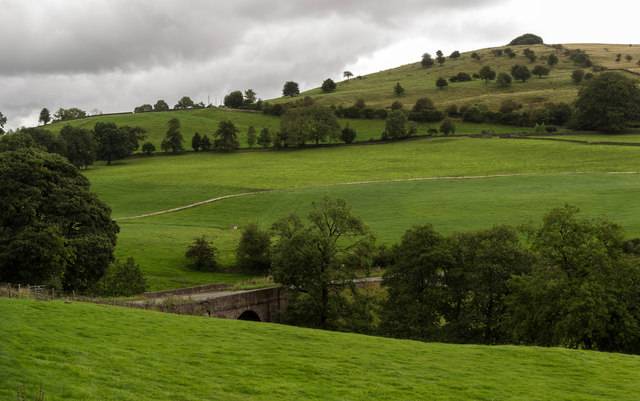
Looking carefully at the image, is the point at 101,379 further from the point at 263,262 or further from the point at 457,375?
the point at 263,262

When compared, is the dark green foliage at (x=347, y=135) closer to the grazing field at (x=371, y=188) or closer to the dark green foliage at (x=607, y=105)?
the grazing field at (x=371, y=188)

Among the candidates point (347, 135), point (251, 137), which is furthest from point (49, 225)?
point (347, 135)

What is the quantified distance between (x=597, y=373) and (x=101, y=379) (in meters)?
19.0

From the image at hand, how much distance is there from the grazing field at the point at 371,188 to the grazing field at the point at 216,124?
14.4 m

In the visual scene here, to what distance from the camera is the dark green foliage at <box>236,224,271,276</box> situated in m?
64.1

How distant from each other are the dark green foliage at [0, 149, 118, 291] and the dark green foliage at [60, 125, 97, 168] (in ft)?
241

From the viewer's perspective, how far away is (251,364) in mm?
22812

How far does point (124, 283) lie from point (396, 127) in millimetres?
96230

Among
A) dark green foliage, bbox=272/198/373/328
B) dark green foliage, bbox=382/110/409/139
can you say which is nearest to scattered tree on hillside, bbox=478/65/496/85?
dark green foliage, bbox=382/110/409/139

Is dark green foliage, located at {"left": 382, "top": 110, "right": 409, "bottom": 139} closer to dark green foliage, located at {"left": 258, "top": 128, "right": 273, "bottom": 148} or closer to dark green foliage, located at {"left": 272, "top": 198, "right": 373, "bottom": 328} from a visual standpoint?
dark green foliage, located at {"left": 258, "top": 128, "right": 273, "bottom": 148}

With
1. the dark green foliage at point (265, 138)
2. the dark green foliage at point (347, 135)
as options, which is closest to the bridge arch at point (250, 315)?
the dark green foliage at point (265, 138)

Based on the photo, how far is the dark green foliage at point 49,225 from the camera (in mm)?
46844

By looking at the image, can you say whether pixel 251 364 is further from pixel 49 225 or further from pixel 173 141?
pixel 173 141

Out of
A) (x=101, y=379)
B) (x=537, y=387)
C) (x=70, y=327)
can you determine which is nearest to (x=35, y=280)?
(x=70, y=327)
